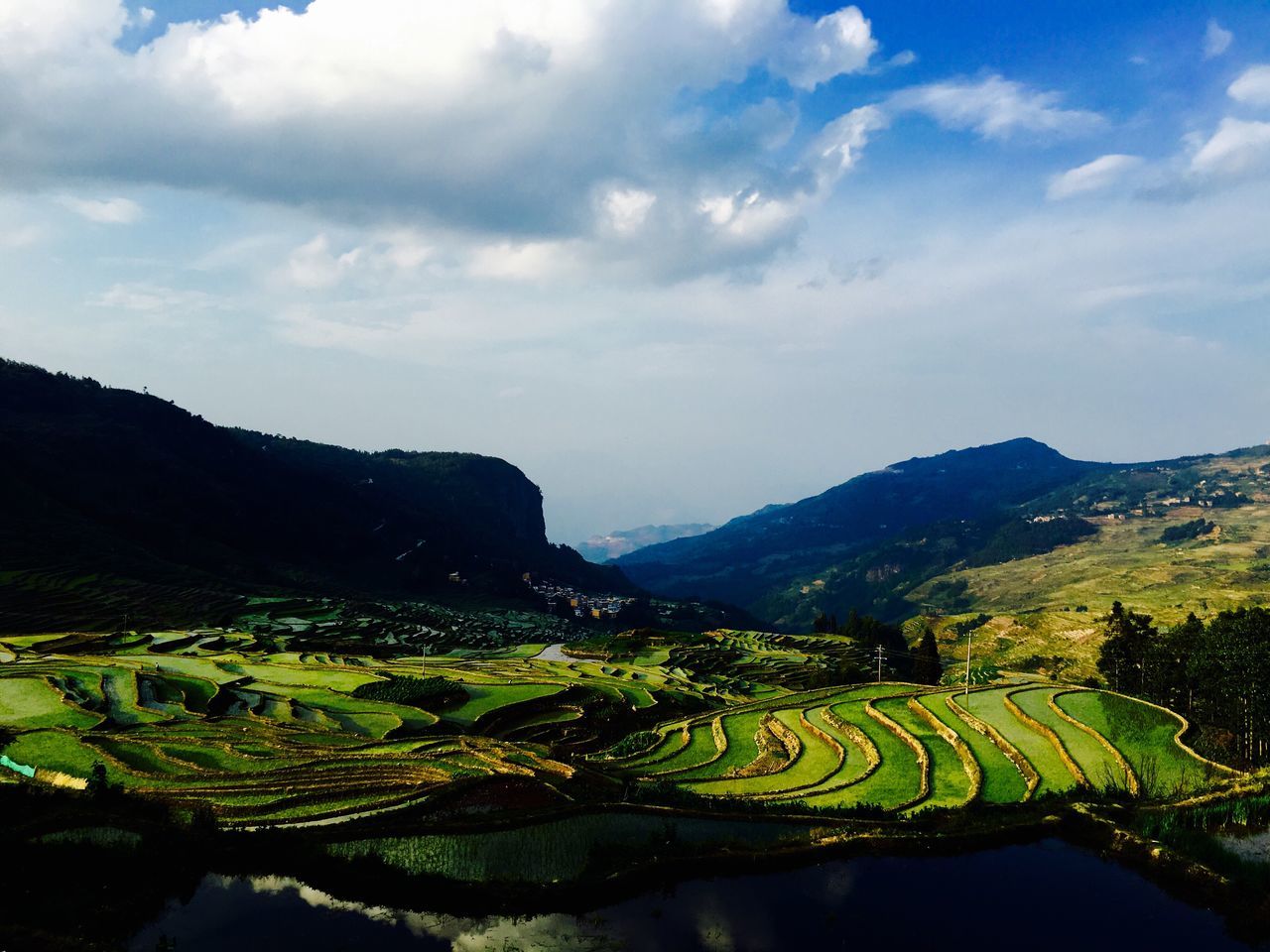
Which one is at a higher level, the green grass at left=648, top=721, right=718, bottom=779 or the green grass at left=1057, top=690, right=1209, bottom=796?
the green grass at left=1057, top=690, right=1209, bottom=796

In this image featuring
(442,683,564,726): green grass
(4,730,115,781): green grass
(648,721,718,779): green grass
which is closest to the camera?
(4,730,115,781): green grass

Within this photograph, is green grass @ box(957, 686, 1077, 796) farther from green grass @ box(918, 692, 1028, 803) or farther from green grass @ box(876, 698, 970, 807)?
green grass @ box(876, 698, 970, 807)

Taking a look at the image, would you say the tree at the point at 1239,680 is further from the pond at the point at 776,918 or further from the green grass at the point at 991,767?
the pond at the point at 776,918

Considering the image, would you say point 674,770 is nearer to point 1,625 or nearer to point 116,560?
point 1,625

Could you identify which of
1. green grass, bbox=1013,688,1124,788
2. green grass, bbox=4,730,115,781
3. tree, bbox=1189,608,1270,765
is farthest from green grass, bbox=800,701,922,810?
green grass, bbox=4,730,115,781

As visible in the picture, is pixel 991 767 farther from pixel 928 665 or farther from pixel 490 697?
pixel 928 665

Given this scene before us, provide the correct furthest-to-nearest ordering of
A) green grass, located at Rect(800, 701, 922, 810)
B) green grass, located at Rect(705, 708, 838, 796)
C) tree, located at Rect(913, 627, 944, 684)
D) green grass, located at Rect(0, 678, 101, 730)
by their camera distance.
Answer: tree, located at Rect(913, 627, 944, 684) < green grass, located at Rect(0, 678, 101, 730) < green grass, located at Rect(705, 708, 838, 796) < green grass, located at Rect(800, 701, 922, 810)
